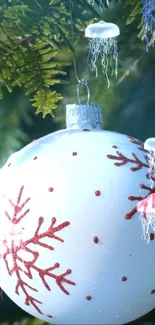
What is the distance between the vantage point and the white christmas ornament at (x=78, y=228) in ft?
2.30

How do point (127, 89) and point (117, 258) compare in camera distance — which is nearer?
point (117, 258)

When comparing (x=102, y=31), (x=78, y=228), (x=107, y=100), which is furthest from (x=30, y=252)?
(x=107, y=100)

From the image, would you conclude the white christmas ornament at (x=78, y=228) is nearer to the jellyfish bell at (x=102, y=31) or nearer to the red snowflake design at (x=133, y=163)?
the red snowflake design at (x=133, y=163)

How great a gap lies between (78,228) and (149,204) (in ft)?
0.22

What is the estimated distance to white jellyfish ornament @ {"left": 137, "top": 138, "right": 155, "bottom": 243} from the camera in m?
0.68

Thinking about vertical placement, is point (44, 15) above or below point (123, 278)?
above

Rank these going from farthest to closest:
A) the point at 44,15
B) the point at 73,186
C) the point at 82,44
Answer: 1. the point at 82,44
2. the point at 44,15
3. the point at 73,186

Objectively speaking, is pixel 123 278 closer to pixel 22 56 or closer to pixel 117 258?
pixel 117 258

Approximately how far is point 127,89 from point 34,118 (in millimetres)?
124

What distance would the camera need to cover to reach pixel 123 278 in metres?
0.72

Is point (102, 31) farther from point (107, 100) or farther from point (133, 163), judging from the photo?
point (107, 100)

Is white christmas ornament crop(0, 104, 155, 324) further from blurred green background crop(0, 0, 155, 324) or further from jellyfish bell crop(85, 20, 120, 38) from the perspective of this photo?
Answer: blurred green background crop(0, 0, 155, 324)

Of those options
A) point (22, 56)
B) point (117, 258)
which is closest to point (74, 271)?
point (117, 258)

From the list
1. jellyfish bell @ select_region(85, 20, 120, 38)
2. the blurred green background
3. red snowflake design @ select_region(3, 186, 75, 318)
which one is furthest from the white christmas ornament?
the blurred green background
